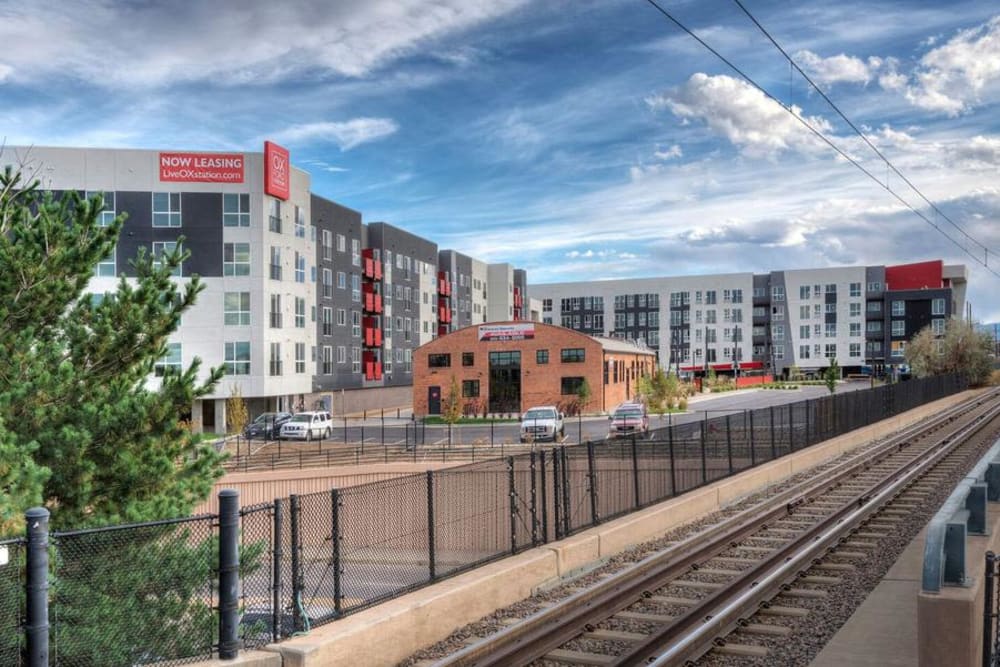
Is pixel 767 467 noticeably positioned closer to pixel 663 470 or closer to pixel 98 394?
pixel 663 470

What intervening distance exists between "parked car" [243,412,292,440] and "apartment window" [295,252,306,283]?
11257 millimetres

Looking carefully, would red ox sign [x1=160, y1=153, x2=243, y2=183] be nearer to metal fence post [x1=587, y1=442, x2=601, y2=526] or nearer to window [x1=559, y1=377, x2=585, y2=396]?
window [x1=559, y1=377, x2=585, y2=396]

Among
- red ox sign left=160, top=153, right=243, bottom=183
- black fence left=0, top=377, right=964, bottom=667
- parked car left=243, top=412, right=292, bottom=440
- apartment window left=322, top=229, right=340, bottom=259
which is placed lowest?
parked car left=243, top=412, right=292, bottom=440

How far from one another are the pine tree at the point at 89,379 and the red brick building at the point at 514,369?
5230 cm

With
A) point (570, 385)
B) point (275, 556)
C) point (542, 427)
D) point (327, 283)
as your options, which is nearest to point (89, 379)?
point (275, 556)

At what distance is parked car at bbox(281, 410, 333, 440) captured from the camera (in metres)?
49.2

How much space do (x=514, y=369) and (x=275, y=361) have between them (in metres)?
18.6

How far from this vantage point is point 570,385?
218 feet

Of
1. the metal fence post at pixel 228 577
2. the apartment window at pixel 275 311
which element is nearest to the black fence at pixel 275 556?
the metal fence post at pixel 228 577

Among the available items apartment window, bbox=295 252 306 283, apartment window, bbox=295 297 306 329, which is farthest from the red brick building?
apartment window, bbox=295 252 306 283

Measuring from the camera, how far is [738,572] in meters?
Result: 12.5

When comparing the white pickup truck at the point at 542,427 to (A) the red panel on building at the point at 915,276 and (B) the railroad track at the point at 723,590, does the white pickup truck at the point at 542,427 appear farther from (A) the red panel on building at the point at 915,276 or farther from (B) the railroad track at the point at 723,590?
(A) the red panel on building at the point at 915,276

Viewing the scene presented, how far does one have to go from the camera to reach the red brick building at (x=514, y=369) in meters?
66.3

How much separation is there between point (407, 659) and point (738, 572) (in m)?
5.58
